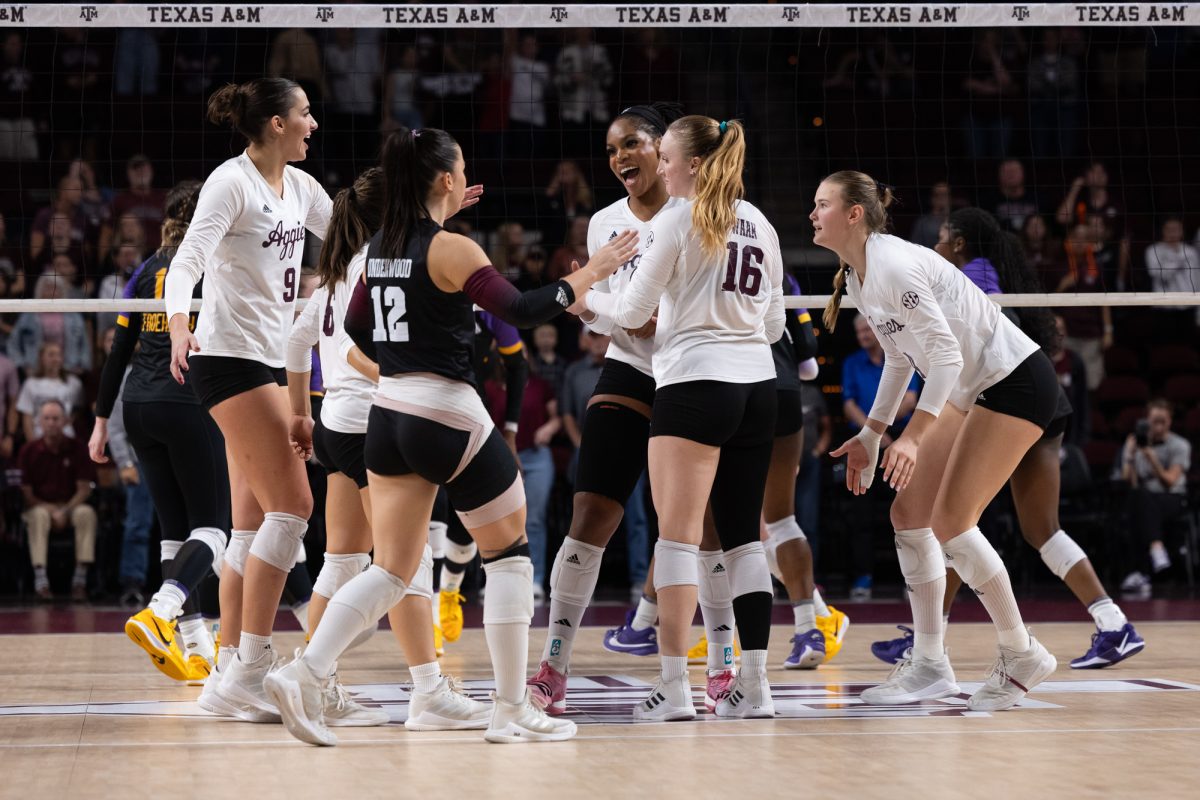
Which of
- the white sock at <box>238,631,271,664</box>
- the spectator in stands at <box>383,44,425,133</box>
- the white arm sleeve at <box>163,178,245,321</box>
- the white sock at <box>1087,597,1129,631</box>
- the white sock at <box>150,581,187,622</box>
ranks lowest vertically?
the white sock at <box>1087,597,1129,631</box>

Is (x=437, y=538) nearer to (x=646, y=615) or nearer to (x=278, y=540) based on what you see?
(x=646, y=615)

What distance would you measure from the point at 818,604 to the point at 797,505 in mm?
3445

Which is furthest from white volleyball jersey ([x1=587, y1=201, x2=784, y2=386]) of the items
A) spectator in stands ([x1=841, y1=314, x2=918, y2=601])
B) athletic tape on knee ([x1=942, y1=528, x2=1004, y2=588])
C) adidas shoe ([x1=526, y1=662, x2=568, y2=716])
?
spectator in stands ([x1=841, y1=314, x2=918, y2=601])

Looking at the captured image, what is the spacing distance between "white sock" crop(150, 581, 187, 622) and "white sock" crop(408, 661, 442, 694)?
4.99ft

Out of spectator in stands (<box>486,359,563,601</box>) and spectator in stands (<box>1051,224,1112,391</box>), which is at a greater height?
spectator in stands (<box>1051,224,1112,391</box>)

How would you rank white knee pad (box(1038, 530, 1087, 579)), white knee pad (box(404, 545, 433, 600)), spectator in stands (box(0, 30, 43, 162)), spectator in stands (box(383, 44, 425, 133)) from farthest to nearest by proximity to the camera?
1. spectator in stands (box(383, 44, 425, 133))
2. spectator in stands (box(0, 30, 43, 162))
3. white knee pad (box(1038, 530, 1087, 579))
4. white knee pad (box(404, 545, 433, 600))

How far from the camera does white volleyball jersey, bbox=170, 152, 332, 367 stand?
5.27 meters

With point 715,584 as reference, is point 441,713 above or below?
below

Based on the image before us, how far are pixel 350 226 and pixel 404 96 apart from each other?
7.62 m

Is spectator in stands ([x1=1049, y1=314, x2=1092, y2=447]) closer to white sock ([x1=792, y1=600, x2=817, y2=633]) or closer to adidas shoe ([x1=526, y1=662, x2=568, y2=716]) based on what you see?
white sock ([x1=792, y1=600, x2=817, y2=633])

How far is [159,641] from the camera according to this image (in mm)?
5859

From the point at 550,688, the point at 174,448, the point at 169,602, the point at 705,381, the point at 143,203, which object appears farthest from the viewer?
the point at 143,203

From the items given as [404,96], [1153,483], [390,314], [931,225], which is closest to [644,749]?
[390,314]

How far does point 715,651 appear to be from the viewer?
5469 millimetres
